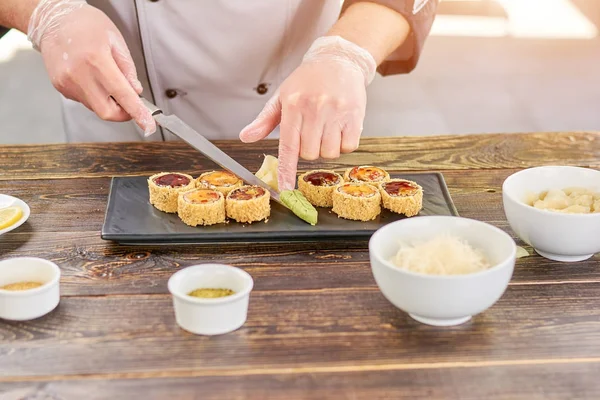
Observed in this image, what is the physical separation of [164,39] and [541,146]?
114cm

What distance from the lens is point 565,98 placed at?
16.4ft

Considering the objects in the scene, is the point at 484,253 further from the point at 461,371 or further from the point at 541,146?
the point at 541,146

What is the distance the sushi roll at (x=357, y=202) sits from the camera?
1.66 metres

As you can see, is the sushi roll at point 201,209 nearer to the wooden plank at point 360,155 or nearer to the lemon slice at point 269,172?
the lemon slice at point 269,172

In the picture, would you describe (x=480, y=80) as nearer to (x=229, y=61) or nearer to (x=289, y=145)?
(x=229, y=61)

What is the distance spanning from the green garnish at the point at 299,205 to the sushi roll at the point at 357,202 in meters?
0.06

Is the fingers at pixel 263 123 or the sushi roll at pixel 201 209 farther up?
the fingers at pixel 263 123

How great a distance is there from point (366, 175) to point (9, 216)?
33.2 inches

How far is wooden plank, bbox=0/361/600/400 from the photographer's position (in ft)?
3.59

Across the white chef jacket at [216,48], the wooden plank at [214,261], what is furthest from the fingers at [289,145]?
the white chef jacket at [216,48]

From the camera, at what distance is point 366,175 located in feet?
6.02

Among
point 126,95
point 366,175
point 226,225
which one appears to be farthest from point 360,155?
point 126,95

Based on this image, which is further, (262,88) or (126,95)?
(262,88)

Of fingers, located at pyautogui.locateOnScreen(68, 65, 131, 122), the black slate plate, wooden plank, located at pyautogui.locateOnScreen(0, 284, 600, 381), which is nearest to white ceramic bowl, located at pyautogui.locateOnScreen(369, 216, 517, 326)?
wooden plank, located at pyautogui.locateOnScreen(0, 284, 600, 381)
